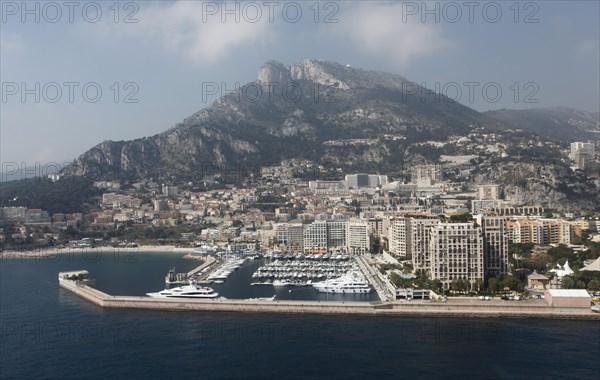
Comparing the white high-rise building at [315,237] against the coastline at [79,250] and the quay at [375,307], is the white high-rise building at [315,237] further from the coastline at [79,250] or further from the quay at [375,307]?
the quay at [375,307]

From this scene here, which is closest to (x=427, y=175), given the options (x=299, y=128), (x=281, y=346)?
(x=299, y=128)

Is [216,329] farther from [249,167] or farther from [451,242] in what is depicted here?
[249,167]

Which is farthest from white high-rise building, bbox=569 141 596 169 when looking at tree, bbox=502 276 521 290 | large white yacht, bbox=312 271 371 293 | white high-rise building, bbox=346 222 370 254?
large white yacht, bbox=312 271 371 293

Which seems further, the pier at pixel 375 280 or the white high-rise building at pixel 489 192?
the white high-rise building at pixel 489 192

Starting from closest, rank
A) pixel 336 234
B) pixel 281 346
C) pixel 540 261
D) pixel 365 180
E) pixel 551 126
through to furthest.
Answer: pixel 281 346, pixel 540 261, pixel 336 234, pixel 365 180, pixel 551 126

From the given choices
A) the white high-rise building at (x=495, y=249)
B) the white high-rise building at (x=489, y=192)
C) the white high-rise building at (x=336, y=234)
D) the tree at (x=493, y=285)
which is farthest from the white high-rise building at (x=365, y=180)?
the tree at (x=493, y=285)

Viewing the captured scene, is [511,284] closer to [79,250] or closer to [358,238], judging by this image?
[358,238]
